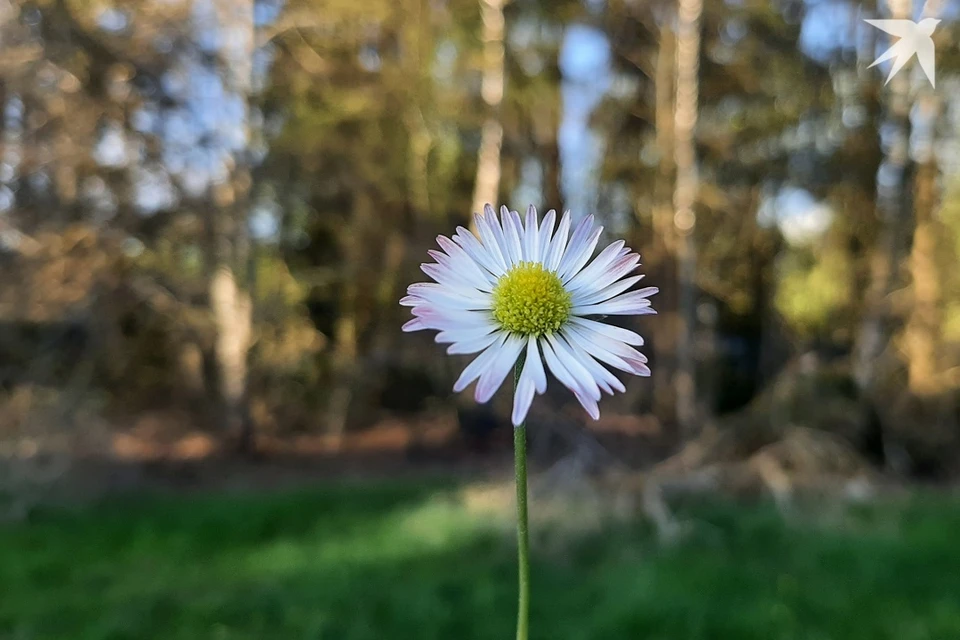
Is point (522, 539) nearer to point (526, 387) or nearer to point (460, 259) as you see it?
point (526, 387)

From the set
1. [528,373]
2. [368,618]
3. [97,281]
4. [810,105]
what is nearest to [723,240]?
[810,105]

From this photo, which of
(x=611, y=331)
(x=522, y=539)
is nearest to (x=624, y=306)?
(x=611, y=331)

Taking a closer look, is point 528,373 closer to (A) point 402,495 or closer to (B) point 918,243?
(A) point 402,495

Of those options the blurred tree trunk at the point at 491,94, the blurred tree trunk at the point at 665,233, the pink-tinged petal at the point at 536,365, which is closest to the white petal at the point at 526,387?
the pink-tinged petal at the point at 536,365

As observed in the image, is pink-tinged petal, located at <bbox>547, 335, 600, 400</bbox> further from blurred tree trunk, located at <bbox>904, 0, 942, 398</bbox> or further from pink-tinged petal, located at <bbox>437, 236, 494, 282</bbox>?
blurred tree trunk, located at <bbox>904, 0, 942, 398</bbox>

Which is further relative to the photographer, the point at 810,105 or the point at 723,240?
the point at 723,240

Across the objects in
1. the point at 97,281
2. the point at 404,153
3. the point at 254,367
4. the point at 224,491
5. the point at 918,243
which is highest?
the point at 404,153
